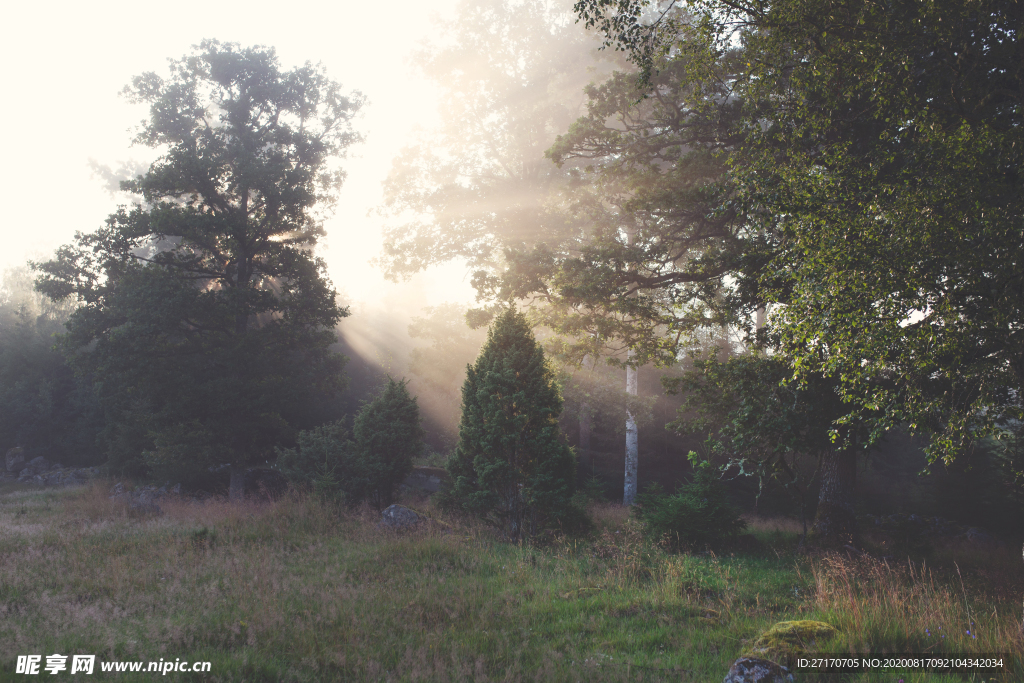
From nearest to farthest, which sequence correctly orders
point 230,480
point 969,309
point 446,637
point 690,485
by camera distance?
1. point 446,637
2. point 969,309
3. point 690,485
4. point 230,480

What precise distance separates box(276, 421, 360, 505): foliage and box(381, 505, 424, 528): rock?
2219 mm

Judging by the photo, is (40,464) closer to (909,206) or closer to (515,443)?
(515,443)

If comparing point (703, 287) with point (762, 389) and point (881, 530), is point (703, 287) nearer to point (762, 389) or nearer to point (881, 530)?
point (762, 389)

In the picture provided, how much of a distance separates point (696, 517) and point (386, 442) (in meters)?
8.34

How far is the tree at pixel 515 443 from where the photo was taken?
1138cm

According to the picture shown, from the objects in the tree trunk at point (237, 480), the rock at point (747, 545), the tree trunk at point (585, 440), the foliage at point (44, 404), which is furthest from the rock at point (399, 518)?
the foliage at point (44, 404)

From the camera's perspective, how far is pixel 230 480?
19453 mm

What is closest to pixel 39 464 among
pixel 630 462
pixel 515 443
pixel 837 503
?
pixel 515 443

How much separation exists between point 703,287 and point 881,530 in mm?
8447

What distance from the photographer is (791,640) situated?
4.98 metres

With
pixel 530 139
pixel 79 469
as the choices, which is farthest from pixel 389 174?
pixel 79 469

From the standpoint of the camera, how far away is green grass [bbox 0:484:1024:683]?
16.5ft

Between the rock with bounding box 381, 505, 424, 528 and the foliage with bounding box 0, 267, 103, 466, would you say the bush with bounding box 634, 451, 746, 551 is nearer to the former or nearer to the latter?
the rock with bounding box 381, 505, 424, 528

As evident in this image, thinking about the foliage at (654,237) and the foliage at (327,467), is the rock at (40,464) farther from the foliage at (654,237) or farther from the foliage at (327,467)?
the foliage at (654,237)
